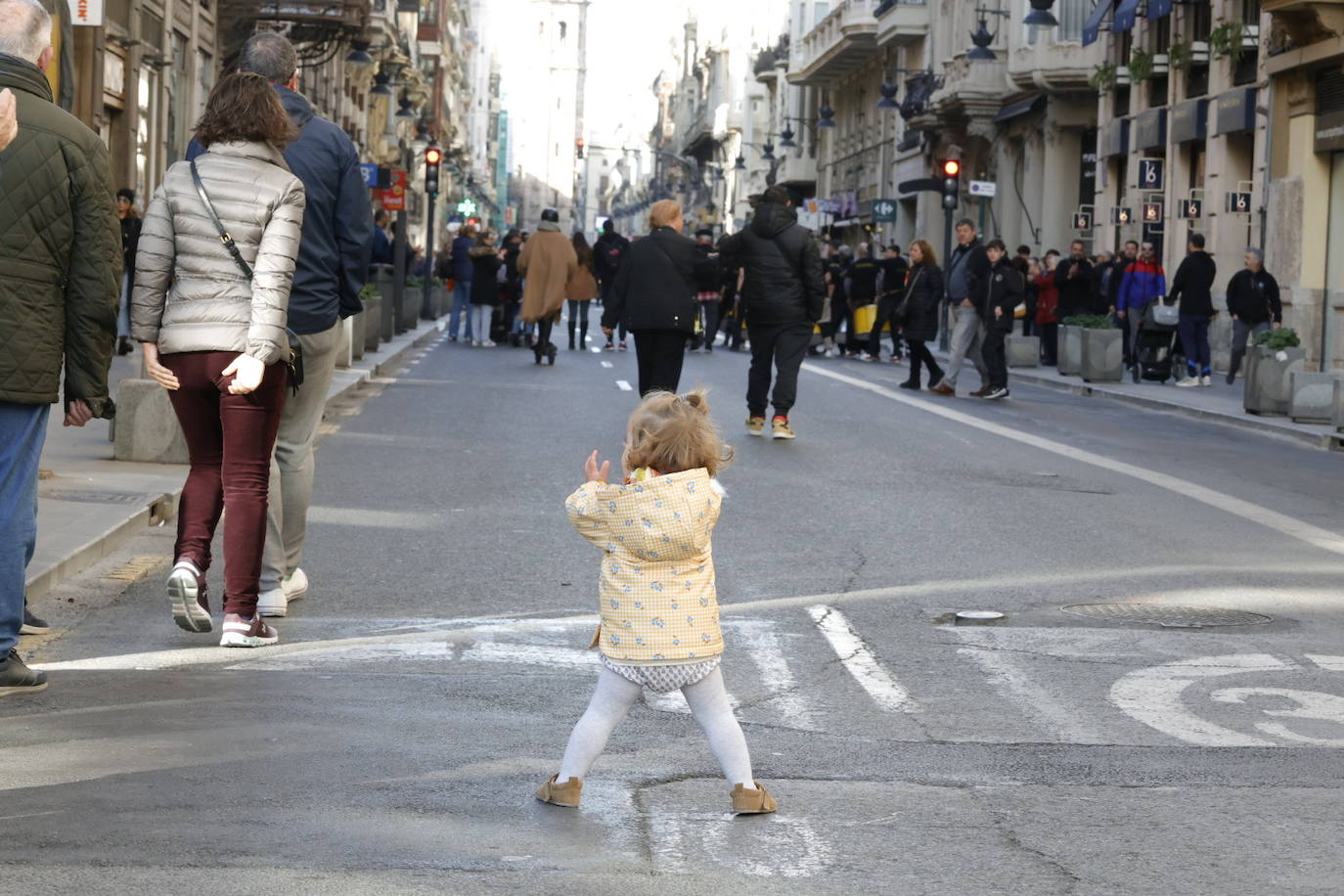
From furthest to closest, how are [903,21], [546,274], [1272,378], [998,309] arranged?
[903,21] < [546,274] < [998,309] < [1272,378]

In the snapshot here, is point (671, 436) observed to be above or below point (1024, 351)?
above

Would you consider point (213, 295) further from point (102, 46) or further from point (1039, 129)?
point (1039, 129)

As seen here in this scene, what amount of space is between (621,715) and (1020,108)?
41.9 meters

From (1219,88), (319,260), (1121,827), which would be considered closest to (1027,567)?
(319,260)

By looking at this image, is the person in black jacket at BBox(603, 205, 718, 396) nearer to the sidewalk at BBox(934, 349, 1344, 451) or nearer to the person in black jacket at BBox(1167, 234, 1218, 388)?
the sidewalk at BBox(934, 349, 1344, 451)

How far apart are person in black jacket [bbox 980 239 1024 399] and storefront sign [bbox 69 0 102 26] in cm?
1123

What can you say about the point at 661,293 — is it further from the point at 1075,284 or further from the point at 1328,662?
the point at 1075,284

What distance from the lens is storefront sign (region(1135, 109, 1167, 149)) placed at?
36.3m

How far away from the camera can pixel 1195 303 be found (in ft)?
88.6

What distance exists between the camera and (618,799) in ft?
17.2

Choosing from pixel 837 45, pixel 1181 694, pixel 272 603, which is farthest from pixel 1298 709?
pixel 837 45

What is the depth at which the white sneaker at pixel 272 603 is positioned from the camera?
7.94m

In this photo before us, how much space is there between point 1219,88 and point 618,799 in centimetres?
3023

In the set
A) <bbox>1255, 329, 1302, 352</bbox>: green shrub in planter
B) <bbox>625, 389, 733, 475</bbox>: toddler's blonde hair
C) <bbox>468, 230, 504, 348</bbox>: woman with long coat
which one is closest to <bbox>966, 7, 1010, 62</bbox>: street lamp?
<bbox>468, 230, 504, 348</bbox>: woman with long coat
